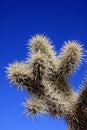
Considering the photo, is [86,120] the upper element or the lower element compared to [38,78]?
lower

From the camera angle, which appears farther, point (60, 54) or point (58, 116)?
point (60, 54)

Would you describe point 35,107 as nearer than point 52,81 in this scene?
Yes

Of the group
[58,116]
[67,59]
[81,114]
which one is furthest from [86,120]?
[67,59]

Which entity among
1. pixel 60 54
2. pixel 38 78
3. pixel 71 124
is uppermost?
pixel 60 54

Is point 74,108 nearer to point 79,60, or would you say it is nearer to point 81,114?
point 81,114

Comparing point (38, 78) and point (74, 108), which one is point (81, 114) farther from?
point (38, 78)

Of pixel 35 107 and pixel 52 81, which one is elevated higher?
pixel 52 81
